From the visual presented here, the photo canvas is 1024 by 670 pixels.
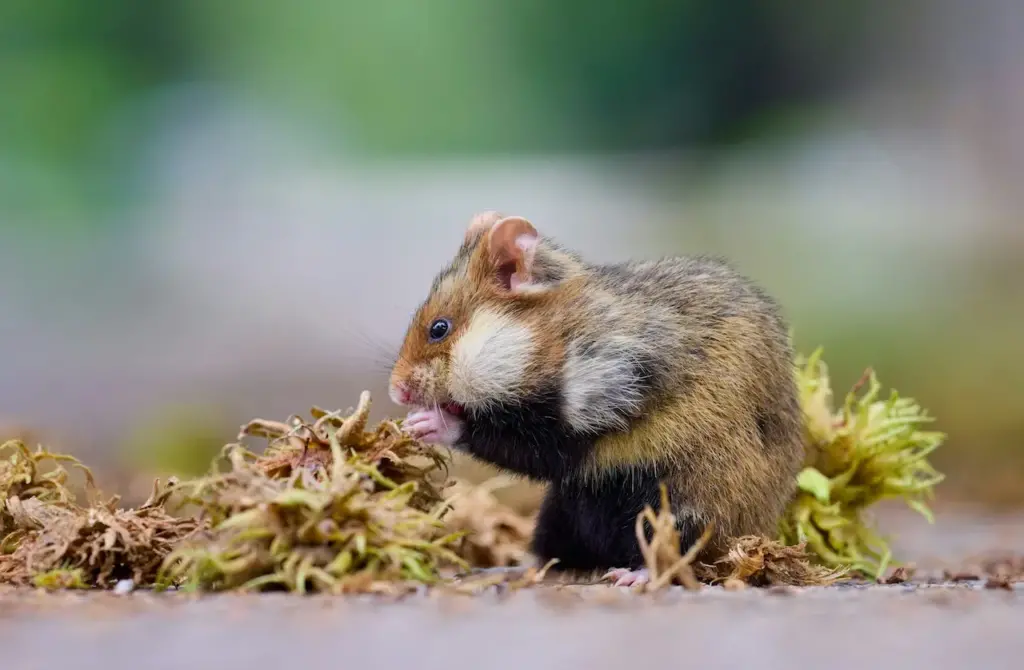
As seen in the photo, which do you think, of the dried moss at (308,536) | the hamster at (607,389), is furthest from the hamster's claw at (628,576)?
the dried moss at (308,536)

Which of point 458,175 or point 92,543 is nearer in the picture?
point 92,543

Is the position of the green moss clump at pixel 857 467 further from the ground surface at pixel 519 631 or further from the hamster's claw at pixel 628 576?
the ground surface at pixel 519 631

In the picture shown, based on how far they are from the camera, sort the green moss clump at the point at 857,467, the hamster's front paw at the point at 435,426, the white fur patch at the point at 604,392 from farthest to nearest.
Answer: the green moss clump at the point at 857,467, the hamster's front paw at the point at 435,426, the white fur patch at the point at 604,392

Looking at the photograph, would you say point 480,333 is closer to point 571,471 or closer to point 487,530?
point 571,471

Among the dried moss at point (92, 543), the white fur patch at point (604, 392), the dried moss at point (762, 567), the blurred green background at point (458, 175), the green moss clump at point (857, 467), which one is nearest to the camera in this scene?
the dried moss at point (92, 543)

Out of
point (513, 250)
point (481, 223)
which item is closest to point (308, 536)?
point (513, 250)

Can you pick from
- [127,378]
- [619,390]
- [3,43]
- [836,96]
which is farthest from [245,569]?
[836,96]

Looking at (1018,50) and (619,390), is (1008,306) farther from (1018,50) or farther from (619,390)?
(619,390)
